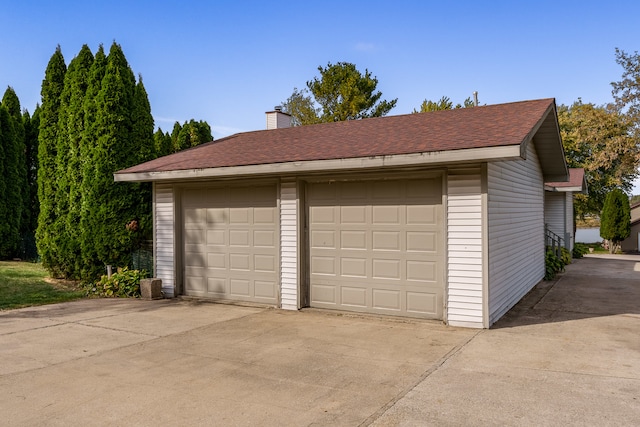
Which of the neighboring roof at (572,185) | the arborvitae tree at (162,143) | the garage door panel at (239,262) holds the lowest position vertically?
the garage door panel at (239,262)

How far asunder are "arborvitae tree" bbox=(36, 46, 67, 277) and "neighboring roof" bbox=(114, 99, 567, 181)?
4.00m

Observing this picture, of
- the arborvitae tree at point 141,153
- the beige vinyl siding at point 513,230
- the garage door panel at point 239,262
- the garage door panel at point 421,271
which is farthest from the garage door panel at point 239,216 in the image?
the beige vinyl siding at point 513,230

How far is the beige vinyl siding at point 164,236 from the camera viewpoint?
9.89m

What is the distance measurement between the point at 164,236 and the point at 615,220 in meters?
27.8

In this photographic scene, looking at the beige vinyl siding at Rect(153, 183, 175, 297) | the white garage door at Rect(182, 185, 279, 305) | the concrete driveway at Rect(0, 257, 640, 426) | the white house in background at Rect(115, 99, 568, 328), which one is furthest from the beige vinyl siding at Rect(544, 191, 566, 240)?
the beige vinyl siding at Rect(153, 183, 175, 297)

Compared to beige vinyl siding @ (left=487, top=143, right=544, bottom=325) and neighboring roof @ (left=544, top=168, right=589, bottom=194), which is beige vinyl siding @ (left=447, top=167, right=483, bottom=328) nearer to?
beige vinyl siding @ (left=487, top=143, right=544, bottom=325)

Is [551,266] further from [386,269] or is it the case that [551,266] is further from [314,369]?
[314,369]

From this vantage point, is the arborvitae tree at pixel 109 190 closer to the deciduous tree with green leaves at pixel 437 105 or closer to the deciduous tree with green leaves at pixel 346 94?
the deciduous tree with green leaves at pixel 346 94

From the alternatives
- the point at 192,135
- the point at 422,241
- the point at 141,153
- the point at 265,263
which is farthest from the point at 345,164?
the point at 192,135

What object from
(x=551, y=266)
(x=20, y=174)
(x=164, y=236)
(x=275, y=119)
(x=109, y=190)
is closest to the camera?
(x=164, y=236)

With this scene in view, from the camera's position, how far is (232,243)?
9.33m

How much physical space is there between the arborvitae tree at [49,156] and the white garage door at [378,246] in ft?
26.0

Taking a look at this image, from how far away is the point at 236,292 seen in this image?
9.31m

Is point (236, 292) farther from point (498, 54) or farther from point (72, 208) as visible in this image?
point (498, 54)
